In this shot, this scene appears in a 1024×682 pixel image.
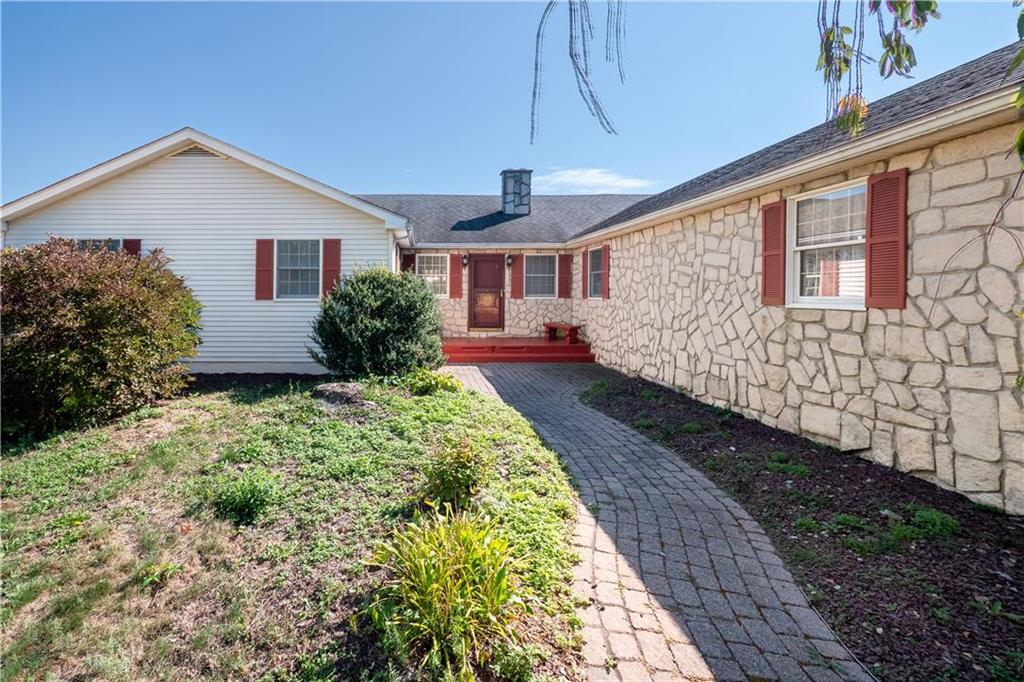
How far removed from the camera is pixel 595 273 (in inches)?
510

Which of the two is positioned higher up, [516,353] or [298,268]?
[298,268]

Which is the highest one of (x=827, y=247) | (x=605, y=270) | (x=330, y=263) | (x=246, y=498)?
(x=605, y=270)

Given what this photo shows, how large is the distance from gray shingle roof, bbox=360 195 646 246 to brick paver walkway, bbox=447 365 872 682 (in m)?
10.1

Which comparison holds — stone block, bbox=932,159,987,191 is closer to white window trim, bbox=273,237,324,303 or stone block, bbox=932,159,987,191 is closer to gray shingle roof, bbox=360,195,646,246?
white window trim, bbox=273,237,324,303

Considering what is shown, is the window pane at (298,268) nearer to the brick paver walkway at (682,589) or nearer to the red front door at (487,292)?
the red front door at (487,292)

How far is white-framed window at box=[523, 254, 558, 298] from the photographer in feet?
48.6

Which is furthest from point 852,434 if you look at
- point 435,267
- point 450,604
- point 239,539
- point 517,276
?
point 435,267

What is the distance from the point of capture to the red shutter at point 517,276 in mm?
14609

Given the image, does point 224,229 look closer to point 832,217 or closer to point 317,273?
point 317,273

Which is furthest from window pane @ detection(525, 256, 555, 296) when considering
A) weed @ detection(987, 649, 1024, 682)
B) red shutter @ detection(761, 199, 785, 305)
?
weed @ detection(987, 649, 1024, 682)

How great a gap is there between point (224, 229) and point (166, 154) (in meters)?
1.70

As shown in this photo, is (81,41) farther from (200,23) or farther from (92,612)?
(92,612)

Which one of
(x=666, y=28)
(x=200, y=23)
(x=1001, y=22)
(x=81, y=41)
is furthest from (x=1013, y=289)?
(x=81, y=41)

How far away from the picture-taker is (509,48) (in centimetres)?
195
